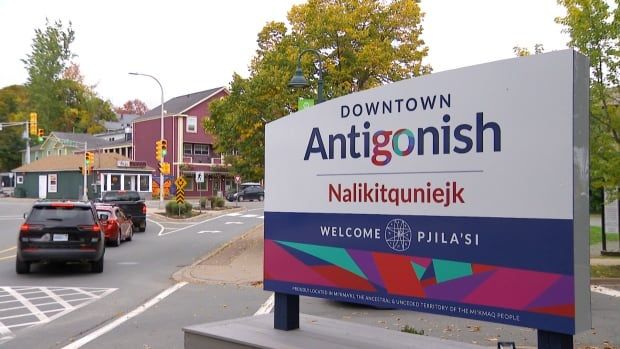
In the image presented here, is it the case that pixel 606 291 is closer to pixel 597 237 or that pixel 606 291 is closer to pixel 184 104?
pixel 597 237

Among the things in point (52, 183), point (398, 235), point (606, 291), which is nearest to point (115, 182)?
point (52, 183)

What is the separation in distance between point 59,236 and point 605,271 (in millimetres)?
12451

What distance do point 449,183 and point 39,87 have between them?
96543 millimetres

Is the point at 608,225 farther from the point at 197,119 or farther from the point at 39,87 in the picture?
the point at 39,87

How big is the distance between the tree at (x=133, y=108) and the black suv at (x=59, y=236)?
109976 millimetres

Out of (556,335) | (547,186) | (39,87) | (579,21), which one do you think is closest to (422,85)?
(547,186)

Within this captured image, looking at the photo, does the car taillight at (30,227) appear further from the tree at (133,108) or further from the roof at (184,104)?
the tree at (133,108)

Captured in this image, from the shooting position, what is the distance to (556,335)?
4.10 meters

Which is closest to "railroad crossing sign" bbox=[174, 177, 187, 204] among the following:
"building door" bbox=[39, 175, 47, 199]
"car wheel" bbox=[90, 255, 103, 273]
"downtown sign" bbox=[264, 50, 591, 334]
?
"car wheel" bbox=[90, 255, 103, 273]

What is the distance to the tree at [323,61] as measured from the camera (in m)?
19.5

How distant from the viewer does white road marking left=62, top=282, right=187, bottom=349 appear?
25.6ft

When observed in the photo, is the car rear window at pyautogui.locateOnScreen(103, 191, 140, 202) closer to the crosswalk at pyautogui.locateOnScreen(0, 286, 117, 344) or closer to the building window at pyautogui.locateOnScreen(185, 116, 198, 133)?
the crosswalk at pyautogui.locateOnScreen(0, 286, 117, 344)

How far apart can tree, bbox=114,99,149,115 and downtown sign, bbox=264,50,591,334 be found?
120 m

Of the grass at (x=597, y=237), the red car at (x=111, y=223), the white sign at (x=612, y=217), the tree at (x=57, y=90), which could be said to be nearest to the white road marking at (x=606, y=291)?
the white sign at (x=612, y=217)
